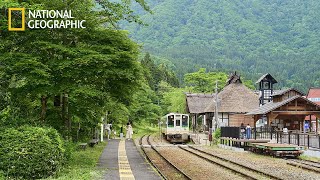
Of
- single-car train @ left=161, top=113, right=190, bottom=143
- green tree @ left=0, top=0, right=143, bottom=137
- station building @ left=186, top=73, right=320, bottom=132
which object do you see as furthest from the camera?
single-car train @ left=161, top=113, right=190, bottom=143

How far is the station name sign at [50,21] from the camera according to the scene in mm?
16656

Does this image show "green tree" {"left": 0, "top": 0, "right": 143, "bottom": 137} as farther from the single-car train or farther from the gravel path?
the single-car train

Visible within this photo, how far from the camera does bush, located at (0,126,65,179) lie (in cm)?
1291

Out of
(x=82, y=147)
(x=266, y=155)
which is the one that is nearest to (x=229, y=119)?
(x=266, y=155)

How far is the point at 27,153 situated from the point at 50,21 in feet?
21.6

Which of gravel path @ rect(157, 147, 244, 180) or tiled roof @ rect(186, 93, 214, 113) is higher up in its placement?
tiled roof @ rect(186, 93, 214, 113)

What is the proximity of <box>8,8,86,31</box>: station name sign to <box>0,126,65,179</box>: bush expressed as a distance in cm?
463

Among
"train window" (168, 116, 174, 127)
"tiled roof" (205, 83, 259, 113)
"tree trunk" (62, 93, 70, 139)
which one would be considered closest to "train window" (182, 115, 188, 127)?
"train window" (168, 116, 174, 127)

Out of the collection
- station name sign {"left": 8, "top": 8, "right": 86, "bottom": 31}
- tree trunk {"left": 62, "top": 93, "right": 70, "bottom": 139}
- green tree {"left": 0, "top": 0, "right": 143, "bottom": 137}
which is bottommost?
tree trunk {"left": 62, "top": 93, "right": 70, "bottom": 139}

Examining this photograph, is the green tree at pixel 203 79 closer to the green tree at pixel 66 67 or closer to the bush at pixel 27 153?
the green tree at pixel 66 67

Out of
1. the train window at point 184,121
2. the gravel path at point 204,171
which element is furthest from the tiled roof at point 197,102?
the gravel path at point 204,171

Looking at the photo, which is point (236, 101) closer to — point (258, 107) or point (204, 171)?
point (258, 107)

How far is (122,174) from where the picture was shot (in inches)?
652

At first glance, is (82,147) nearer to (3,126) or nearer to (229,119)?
(3,126)
